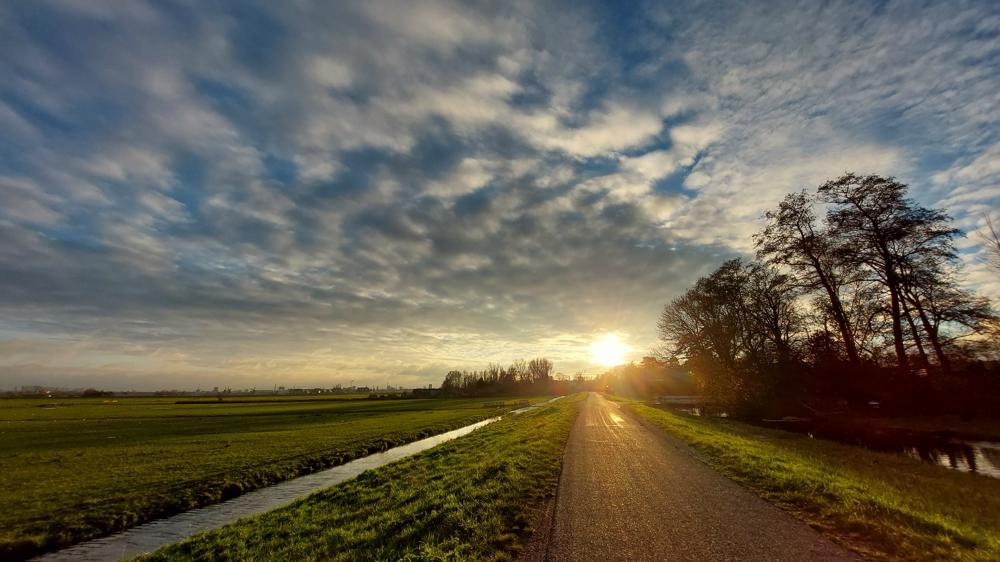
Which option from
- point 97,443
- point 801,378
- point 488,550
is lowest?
point 97,443

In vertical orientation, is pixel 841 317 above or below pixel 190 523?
above

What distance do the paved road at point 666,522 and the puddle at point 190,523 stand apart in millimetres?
11762

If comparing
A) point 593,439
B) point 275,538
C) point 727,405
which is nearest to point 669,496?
point 275,538

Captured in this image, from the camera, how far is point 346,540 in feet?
32.6

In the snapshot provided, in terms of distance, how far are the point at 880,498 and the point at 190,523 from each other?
20686 mm

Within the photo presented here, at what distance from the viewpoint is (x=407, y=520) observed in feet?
35.5

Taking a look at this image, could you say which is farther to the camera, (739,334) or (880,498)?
(739,334)

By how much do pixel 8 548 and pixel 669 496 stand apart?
1883 cm

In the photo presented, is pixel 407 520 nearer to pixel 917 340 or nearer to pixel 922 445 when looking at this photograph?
pixel 922 445

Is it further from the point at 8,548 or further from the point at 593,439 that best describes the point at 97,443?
the point at 593,439

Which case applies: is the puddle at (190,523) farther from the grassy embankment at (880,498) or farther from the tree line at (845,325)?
the tree line at (845,325)

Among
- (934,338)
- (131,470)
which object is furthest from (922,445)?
(131,470)

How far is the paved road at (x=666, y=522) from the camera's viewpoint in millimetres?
7309

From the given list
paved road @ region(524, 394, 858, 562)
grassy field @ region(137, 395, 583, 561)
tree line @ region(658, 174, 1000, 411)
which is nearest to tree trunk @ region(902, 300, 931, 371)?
tree line @ region(658, 174, 1000, 411)
